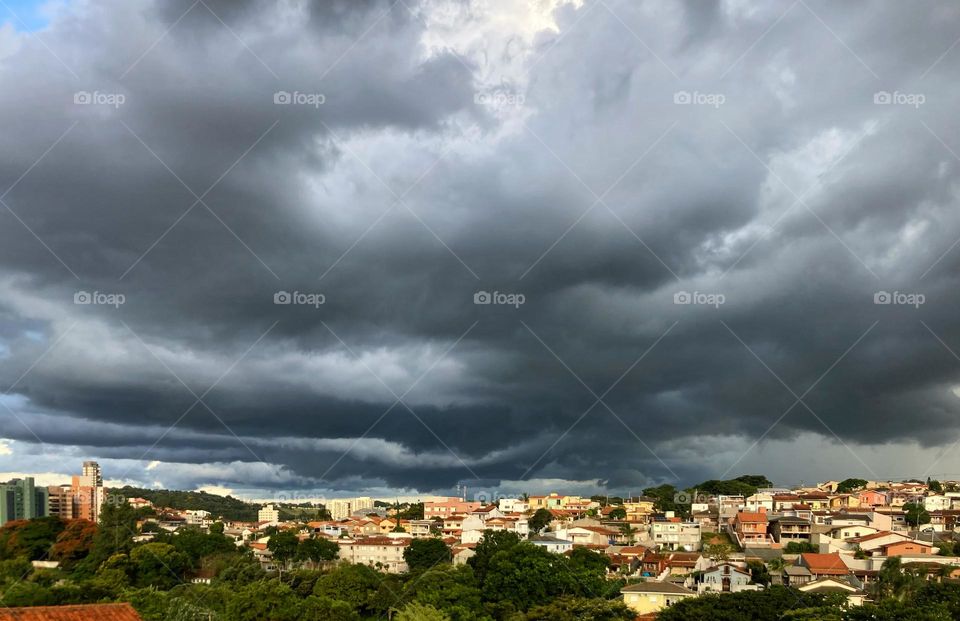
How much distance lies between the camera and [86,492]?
11244 cm

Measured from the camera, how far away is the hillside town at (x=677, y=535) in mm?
48938

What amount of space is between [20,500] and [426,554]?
65156mm

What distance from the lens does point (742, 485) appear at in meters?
105

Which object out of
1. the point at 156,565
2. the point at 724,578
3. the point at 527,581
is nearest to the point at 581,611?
the point at 527,581

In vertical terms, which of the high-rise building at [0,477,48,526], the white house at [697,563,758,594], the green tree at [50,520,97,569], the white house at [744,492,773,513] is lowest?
the white house at [697,563,758,594]

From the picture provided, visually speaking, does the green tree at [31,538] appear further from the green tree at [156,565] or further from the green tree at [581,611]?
the green tree at [581,611]

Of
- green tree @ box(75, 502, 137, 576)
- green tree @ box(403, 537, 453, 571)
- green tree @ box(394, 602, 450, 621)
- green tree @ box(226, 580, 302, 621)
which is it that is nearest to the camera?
green tree @ box(394, 602, 450, 621)

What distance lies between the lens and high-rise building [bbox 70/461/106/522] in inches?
4313

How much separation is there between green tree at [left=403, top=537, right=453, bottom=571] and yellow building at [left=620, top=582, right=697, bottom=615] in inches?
682

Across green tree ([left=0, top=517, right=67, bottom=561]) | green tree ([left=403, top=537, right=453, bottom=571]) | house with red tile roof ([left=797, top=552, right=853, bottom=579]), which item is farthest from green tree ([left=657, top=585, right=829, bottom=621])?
green tree ([left=0, top=517, right=67, bottom=561])

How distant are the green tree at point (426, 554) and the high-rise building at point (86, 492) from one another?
6748 cm

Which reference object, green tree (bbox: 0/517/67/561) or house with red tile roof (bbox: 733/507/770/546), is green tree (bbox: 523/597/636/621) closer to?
house with red tile roof (bbox: 733/507/770/546)

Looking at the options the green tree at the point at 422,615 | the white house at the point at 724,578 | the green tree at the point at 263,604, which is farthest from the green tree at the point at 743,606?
the green tree at the point at 263,604

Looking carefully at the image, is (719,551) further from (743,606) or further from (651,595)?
(743,606)
